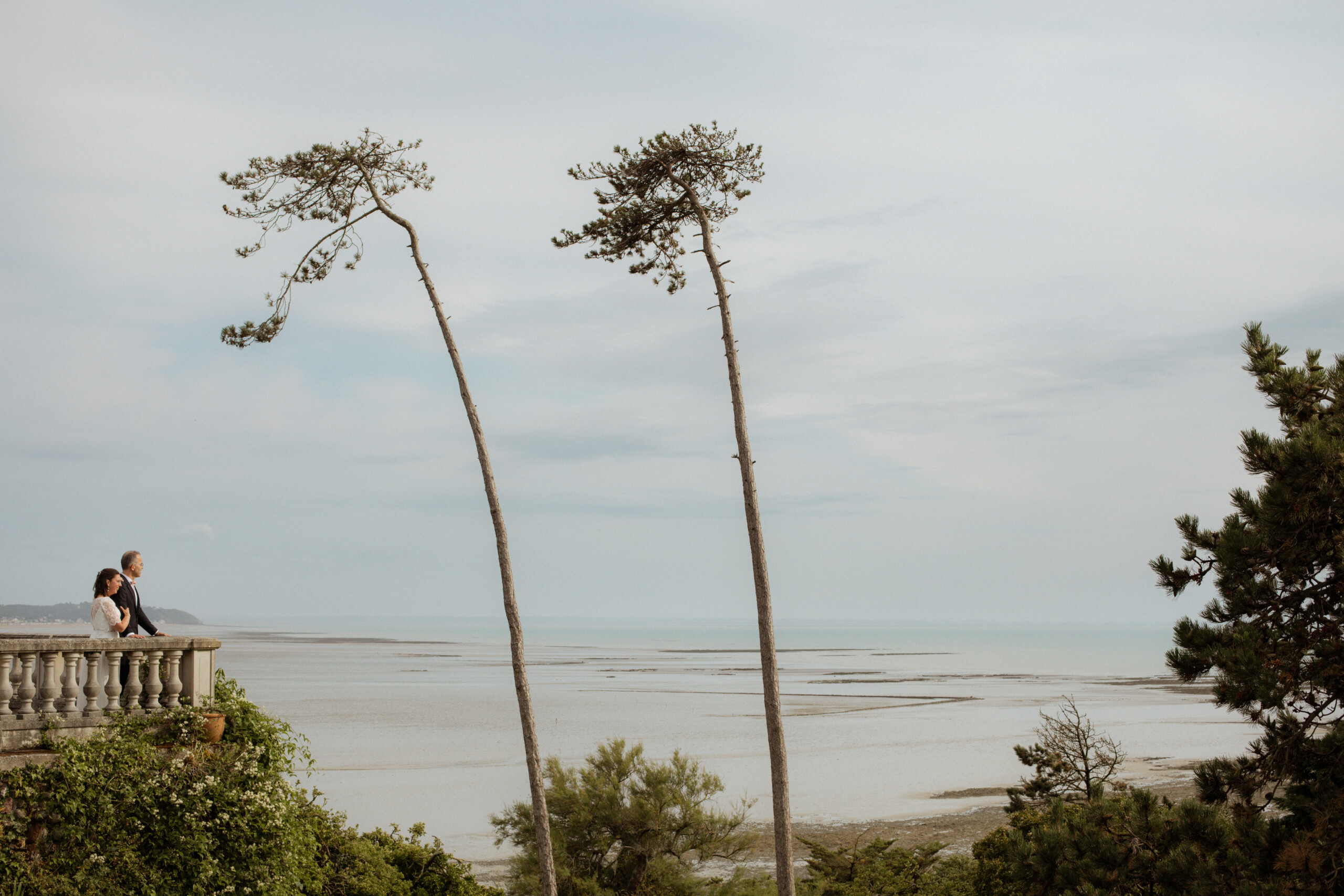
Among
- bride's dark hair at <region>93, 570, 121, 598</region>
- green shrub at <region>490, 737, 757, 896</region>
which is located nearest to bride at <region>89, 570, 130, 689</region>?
bride's dark hair at <region>93, 570, 121, 598</region>

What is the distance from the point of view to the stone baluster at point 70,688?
32.7ft

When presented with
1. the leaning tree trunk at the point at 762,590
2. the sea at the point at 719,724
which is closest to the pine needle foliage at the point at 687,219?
the leaning tree trunk at the point at 762,590

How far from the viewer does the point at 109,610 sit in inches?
418

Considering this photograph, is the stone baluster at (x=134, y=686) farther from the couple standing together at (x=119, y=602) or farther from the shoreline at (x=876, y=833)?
the shoreline at (x=876, y=833)

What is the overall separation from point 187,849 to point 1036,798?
13.3 metres

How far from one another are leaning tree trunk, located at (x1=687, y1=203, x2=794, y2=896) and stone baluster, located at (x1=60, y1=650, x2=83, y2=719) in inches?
335

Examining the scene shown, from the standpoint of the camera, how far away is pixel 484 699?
221 ft

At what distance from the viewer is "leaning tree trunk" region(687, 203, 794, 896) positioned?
15.1 metres

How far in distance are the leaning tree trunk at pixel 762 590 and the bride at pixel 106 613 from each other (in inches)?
320

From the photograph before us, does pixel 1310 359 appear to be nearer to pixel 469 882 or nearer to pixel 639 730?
pixel 469 882

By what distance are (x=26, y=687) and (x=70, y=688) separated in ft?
1.29

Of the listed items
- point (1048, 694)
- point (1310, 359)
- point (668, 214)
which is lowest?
point (1048, 694)

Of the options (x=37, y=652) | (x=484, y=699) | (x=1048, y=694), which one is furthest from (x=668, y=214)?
(x=1048, y=694)

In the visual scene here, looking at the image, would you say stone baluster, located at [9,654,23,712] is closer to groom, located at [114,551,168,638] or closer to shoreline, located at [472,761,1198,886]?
groom, located at [114,551,168,638]
